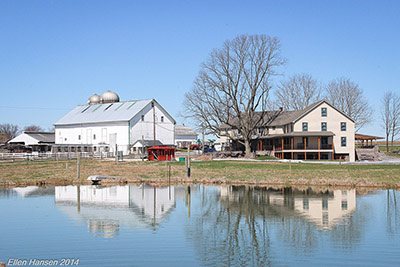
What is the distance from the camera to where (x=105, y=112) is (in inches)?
3578

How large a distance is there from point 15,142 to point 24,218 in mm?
76655

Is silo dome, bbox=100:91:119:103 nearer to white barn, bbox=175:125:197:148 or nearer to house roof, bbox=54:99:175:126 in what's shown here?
house roof, bbox=54:99:175:126

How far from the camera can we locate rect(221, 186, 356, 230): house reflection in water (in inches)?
902

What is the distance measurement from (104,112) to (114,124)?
21.6 feet

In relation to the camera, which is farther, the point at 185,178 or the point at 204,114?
the point at 204,114

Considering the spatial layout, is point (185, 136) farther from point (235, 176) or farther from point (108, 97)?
point (235, 176)

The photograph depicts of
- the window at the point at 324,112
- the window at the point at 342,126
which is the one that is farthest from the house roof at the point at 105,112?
the window at the point at 342,126

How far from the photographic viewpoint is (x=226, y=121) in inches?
2822

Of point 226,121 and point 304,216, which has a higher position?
point 226,121

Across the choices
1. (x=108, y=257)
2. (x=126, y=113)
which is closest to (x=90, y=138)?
(x=126, y=113)

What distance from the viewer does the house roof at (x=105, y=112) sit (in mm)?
86312

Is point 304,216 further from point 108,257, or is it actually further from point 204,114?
point 204,114

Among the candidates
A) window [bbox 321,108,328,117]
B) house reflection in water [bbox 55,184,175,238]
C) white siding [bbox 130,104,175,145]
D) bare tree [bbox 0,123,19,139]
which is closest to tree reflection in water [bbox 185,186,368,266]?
house reflection in water [bbox 55,184,175,238]

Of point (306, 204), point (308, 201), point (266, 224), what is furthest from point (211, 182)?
point (266, 224)
